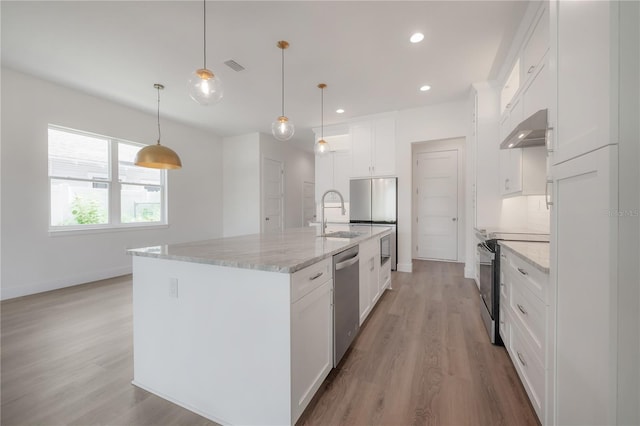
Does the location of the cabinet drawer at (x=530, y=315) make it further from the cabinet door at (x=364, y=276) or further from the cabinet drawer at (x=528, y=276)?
the cabinet door at (x=364, y=276)

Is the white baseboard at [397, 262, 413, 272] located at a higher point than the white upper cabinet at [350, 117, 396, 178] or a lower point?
lower

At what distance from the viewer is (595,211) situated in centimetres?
81

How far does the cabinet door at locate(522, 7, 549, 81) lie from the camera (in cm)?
194

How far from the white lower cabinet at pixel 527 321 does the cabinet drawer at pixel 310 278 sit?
1.10 m

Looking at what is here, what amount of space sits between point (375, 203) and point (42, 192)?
505cm

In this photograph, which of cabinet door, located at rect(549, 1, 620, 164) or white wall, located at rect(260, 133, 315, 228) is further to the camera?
white wall, located at rect(260, 133, 315, 228)

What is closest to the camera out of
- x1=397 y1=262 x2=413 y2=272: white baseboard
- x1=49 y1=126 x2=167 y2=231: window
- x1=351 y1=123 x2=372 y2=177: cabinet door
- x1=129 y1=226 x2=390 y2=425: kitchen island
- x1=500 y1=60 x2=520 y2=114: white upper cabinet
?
x1=129 y1=226 x2=390 y2=425: kitchen island

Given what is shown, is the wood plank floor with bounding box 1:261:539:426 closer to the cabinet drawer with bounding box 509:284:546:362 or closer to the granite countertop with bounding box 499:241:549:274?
the cabinet drawer with bounding box 509:284:546:362

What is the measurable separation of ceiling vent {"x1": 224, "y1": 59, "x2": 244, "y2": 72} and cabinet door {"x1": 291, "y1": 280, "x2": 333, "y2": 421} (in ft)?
9.53

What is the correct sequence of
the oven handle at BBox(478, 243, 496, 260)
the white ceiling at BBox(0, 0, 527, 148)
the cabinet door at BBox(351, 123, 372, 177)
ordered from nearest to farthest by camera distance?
the oven handle at BBox(478, 243, 496, 260) → the white ceiling at BBox(0, 0, 527, 148) → the cabinet door at BBox(351, 123, 372, 177)

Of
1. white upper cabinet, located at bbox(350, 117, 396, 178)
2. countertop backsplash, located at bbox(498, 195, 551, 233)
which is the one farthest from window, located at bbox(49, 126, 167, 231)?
countertop backsplash, located at bbox(498, 195, 551, 233)

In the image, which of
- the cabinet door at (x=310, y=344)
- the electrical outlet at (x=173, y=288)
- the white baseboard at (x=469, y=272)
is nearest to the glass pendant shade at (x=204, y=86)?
the electrical outlet at (x=173, y=288)

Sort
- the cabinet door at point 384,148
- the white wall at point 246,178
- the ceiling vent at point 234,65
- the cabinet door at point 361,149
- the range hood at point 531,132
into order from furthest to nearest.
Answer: the white wall at point 246,178
the cabinet door at point 361,149
the cabinet door at point 384,148
the ceiling vent at point 234,65
the range hood at point 531,132

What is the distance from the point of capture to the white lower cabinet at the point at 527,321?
1.26 metres
